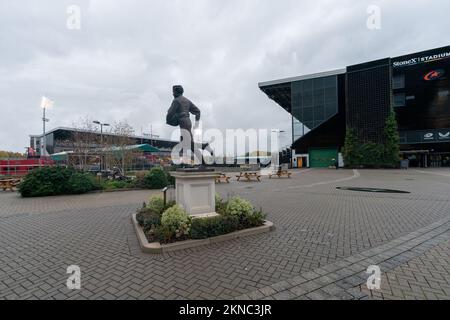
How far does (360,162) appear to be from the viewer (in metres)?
35.2

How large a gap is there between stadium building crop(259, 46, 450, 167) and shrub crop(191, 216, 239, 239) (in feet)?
125

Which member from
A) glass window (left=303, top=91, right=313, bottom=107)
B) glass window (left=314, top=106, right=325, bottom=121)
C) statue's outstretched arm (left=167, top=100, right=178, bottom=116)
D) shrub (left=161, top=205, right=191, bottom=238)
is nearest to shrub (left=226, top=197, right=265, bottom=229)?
shrub (left=161, top=205, right=191, bottom=238)

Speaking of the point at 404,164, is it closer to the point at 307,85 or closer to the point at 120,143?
the point at 307,85

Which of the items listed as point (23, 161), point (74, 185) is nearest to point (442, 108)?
point (74, 185)

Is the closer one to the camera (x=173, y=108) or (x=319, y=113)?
(x=173, y=108)

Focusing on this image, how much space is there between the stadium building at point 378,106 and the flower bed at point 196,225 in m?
37.4

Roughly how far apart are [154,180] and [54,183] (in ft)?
17.6

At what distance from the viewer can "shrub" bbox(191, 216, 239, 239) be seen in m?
4.79

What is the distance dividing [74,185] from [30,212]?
4518 millimetres

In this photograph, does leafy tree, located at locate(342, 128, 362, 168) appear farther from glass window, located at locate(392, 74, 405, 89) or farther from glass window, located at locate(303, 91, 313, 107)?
glass window, located at locate(392, 74, 405, 89)

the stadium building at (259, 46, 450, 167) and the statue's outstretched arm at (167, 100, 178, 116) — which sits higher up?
the stadium building at (259, 46, 450, 167)

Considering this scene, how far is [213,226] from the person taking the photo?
4961mm

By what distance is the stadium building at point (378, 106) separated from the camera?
108 ft

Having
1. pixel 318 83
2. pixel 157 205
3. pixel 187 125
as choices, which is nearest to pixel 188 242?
pixel 157 205
